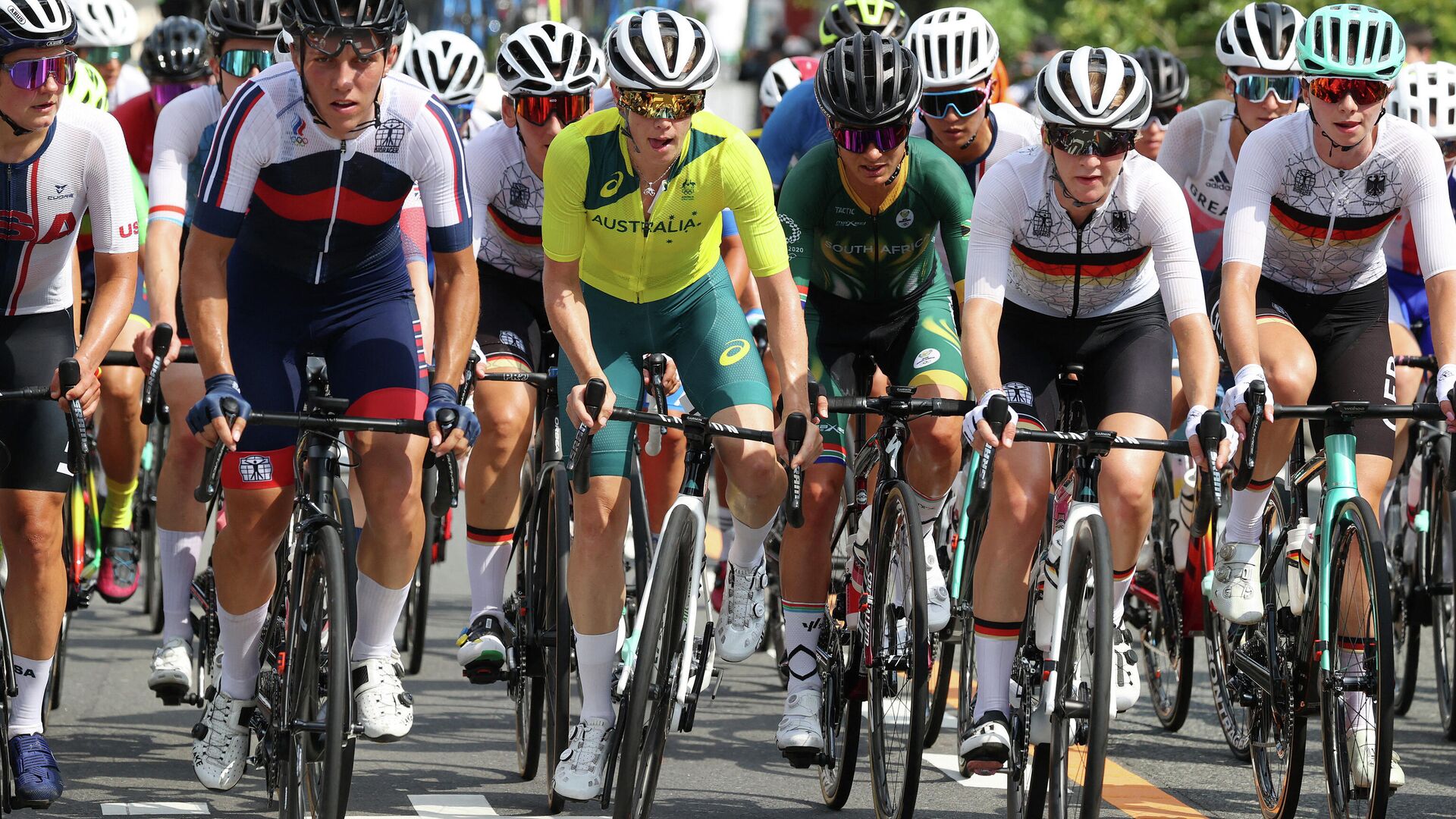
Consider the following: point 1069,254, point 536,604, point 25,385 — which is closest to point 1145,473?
point 1069,254

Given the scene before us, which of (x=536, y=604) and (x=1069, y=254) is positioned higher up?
(x=1069, y=254)

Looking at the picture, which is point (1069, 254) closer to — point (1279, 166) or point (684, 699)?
point (1279, 166)

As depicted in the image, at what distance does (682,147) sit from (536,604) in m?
1.63

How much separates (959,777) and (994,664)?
1.22 m

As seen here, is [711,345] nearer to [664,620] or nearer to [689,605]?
[689,605]

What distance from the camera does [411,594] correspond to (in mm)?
8672

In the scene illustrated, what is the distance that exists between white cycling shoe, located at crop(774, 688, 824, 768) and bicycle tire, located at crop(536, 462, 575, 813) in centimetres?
68

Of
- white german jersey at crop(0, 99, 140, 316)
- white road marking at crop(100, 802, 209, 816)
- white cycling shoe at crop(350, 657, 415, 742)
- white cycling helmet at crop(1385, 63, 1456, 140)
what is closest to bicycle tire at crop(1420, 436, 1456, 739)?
white cycling helmet at crop(1385, 63, 1456, 140)

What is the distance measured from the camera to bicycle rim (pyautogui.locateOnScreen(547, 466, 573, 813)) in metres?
6.42

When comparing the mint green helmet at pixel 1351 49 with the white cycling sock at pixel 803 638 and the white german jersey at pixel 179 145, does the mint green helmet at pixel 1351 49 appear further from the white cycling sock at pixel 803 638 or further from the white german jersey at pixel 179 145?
the white german jersey at pixel 179 145

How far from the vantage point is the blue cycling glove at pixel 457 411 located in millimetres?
5465

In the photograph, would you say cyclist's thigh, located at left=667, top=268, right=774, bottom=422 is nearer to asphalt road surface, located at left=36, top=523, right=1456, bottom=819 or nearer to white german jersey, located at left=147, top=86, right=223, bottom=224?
asphalt road surface, located at left=36, top=523, right=1456, bottom=819

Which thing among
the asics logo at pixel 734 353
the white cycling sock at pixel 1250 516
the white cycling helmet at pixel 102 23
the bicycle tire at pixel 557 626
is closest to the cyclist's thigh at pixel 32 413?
the bicycle tire at pixel 557 626

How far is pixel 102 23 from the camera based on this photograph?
1062 centimetres
